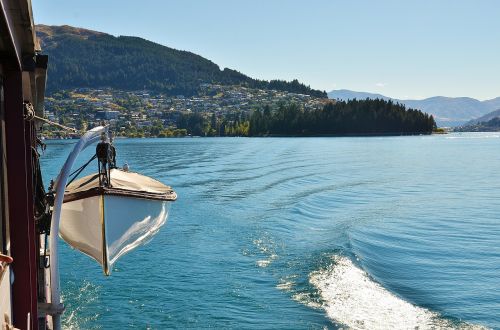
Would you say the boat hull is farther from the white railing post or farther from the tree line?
the tree line

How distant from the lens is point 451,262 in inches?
778

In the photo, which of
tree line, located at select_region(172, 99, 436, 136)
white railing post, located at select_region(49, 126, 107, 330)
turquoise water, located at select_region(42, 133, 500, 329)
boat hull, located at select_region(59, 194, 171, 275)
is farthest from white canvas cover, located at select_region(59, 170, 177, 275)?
tree line, located at select_region(172, 99, 436, 136)

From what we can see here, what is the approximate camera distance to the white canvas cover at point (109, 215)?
26.5 ft

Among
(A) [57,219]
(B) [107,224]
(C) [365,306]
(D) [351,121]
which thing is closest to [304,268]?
(C) [365,306]

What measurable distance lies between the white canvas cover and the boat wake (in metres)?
6.90

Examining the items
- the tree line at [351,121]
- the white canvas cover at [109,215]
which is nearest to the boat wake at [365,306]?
the white canvas cover at [109,215]

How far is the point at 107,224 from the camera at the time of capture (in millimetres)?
8211

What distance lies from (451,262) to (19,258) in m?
16.5

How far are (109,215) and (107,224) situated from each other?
15 cm

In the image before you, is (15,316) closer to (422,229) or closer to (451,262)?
(451,262)

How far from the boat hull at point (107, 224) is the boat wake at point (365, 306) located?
6.93 meters

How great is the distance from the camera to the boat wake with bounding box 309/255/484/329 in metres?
13.9

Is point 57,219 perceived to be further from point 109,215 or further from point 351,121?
point 351,121

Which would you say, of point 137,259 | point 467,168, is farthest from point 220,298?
point 467,168
